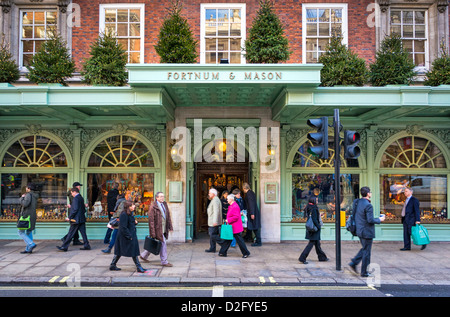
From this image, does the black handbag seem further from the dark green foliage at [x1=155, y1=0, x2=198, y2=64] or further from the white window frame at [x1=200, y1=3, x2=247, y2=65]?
the white window frame at [x1=200, y1=3, x2=247, y2=65]

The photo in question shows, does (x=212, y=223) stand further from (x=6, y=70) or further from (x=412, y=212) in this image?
(x=6, y=70)

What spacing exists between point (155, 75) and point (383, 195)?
7929 mm

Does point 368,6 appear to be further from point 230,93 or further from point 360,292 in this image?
point 360,292

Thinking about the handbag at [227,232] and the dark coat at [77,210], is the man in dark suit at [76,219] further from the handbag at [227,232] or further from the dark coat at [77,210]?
the handbag at [227,232]

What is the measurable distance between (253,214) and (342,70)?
15.2 ft

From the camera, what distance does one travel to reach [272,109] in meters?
11.0

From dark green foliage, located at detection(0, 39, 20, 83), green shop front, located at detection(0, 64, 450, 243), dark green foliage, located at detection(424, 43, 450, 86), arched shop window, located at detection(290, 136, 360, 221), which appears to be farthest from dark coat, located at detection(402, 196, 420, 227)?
dark green foliage, located at detection(0, 39, 20, 83)

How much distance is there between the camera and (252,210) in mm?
10242

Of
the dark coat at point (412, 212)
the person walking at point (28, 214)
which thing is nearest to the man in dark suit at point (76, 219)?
the person walking at point (28, 214)

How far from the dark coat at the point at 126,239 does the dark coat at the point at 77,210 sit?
9.35 ft

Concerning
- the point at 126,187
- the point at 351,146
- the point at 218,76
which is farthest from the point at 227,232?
the point at 126,187

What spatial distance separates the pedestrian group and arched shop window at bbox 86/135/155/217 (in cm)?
51

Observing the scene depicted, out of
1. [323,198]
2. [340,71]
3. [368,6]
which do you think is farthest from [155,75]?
[368,6]

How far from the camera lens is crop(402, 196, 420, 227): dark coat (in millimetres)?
10047
